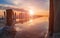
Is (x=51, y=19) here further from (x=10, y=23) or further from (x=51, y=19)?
(x=10, y=23)

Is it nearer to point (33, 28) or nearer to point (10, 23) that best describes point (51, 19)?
point (33, 28)

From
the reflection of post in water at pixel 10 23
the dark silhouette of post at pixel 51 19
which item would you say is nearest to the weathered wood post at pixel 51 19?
the dark silhouette of post at pixel 51 19

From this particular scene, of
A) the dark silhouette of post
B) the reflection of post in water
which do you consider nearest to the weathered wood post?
the dark silhouette of post

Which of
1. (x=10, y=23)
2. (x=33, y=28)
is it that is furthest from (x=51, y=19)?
(x=10, y=23)

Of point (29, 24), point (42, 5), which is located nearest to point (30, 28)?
point (29, 24)

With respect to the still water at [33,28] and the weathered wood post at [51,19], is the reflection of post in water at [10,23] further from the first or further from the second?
the weathered wood post at [51,19]

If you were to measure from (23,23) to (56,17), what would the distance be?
1.76 feet

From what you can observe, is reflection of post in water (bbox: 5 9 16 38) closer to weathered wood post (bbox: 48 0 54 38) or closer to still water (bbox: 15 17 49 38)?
still water (bbox: 15 17 49 38)

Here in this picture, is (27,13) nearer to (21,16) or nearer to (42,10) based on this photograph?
(21,16)

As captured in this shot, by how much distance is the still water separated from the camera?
6.39 ft

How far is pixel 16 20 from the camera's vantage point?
1.96m

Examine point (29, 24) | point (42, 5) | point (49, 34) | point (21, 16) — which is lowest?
point (49, 34)

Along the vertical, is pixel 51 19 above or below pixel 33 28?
above

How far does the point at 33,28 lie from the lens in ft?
6.43
